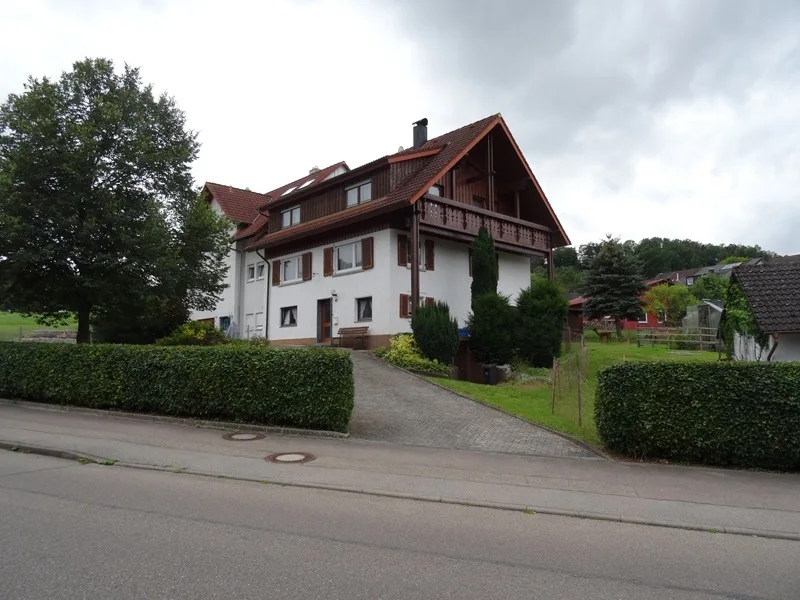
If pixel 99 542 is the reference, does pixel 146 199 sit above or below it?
above

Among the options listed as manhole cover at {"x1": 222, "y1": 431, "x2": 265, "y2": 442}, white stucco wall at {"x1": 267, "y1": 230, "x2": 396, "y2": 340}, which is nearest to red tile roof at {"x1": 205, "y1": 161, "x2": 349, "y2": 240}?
white stucco wall at {"x1": 267, "y1": 230, "x2": 396, "y2": 340}

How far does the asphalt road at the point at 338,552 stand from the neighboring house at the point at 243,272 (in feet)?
76.1

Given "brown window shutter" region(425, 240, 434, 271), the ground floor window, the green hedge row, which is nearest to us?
the green hedge row

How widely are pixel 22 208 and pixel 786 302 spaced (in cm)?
2067

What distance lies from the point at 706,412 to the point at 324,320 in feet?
61.0

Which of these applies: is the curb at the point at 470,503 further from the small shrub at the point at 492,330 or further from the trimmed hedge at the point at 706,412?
the small shrub at the point at 492,330

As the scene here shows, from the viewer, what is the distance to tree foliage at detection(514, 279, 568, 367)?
21.7 m

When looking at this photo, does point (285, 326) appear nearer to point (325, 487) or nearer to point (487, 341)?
point (487, 341)

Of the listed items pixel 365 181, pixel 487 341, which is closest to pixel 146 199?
Answer: pixel 365 181

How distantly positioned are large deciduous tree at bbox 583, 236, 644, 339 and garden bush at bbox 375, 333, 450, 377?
24.8 meters

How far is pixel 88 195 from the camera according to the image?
17141 mm

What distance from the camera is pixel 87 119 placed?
17.5m

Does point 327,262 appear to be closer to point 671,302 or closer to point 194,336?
Answer: point 194,336

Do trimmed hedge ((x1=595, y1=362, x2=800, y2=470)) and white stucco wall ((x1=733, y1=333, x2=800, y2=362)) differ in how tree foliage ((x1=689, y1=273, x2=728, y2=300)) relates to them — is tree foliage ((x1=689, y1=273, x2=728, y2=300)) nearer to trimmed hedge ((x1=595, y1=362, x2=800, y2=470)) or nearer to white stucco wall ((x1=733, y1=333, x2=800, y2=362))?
white stucco wall ((x1=733, y1=333, x2=800, y2=362))
